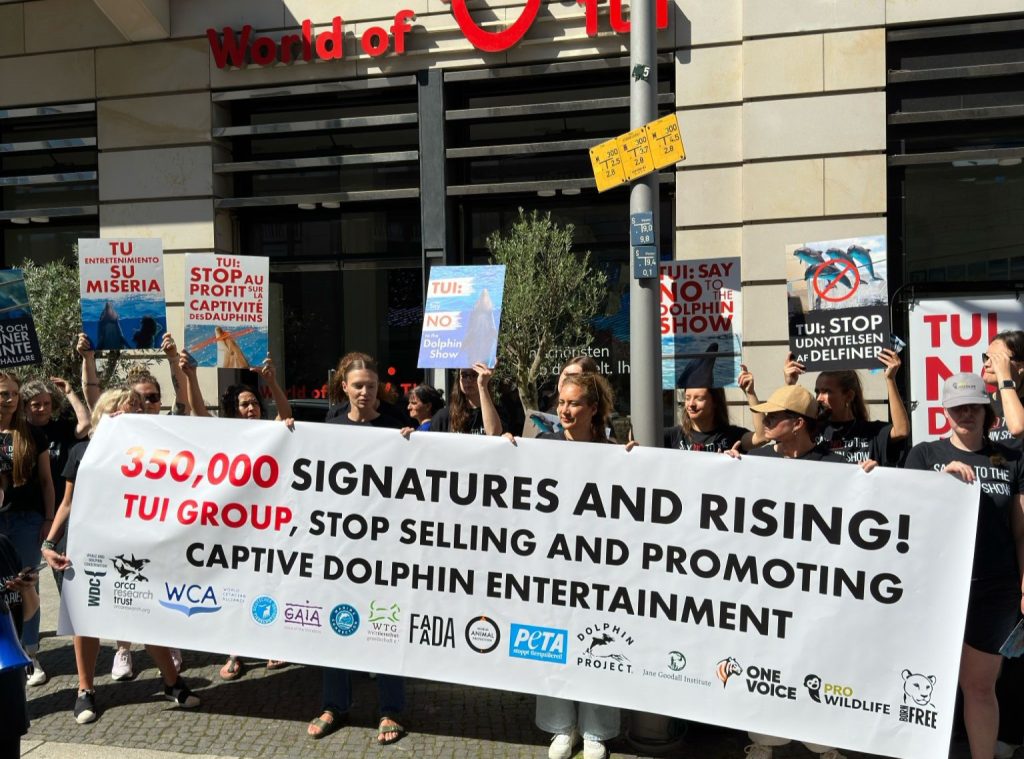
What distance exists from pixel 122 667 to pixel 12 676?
2624mm

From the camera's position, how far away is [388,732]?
16.0 ft

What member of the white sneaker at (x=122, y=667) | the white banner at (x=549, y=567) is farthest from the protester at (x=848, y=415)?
the white sneaker at (x=122, y=667)

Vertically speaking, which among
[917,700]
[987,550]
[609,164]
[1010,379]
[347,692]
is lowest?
[347,692]

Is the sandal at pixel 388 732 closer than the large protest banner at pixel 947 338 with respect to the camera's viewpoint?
Yes

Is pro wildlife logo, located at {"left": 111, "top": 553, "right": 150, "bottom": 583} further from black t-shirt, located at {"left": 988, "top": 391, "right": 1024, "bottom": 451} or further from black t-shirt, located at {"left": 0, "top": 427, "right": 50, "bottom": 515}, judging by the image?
black t-shirt, located at {"left": 988, "top": 391, "right": 1024, "bottom": 451}

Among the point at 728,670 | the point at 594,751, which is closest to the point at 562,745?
the point at 594,751

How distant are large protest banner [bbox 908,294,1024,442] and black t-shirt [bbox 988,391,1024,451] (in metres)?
0.36

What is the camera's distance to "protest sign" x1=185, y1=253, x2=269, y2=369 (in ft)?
22.4

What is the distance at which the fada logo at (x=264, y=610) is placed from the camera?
16.0 ft

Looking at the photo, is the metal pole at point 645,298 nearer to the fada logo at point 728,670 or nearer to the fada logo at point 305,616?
the fada logo at point 728,670

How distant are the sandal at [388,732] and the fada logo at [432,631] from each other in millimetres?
543

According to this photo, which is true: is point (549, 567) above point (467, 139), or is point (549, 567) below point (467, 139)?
below

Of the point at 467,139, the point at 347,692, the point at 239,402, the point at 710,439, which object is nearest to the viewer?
the point at 347,692

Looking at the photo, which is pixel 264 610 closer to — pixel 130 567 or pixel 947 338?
pixel 130 567
